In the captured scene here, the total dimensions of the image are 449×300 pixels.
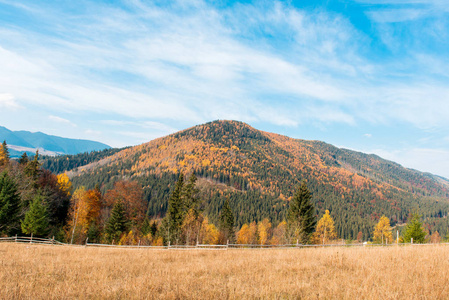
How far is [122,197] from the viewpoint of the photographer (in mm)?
49250

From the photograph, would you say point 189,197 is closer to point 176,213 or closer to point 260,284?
point 176,213

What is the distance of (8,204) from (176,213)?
83.8 feet

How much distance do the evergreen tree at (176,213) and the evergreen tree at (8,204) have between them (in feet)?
78.9

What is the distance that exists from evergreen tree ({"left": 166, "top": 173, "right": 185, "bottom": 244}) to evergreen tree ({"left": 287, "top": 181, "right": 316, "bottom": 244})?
20.3 m

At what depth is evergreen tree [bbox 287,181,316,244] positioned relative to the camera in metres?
42.5

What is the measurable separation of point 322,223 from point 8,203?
6485 cm

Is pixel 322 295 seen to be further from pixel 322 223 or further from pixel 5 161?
pixel 5 161

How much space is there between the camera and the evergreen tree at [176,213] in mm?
45062

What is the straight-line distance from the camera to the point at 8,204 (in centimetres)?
3625

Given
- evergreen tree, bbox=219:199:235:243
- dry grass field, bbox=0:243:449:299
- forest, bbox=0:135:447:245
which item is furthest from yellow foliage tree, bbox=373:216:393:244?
dry grass field, bbox=0:243:449:299

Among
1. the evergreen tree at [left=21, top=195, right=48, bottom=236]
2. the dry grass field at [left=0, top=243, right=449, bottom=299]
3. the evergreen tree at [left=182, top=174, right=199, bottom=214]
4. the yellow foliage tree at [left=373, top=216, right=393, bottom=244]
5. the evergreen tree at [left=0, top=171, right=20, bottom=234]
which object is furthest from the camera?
the yellow foliage tree at [left=373, top=216, right=393, bottom=244]

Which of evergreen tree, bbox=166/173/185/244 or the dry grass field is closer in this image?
the dry grass field

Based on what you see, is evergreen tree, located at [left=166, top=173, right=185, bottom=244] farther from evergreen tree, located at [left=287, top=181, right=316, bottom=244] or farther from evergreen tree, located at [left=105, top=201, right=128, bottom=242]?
evergreen tree, located at [left=287, top=181, right=316, bottom=244]

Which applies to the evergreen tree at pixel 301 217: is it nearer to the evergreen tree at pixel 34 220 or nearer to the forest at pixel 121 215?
the forest at pixel 121 215
